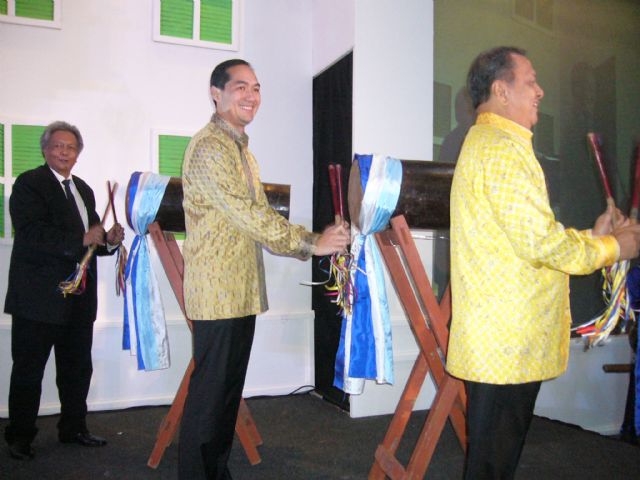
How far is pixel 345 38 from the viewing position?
3547 millimetres

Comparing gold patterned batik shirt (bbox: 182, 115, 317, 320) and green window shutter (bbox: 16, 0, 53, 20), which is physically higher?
green window shutter (bbox: 16, 0, 53, 20)

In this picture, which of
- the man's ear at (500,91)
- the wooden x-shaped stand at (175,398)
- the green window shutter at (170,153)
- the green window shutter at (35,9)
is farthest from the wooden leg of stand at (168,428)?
the green window shutter at (35,9)

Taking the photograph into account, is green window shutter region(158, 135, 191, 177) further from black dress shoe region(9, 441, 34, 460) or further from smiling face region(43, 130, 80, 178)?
black dress shoe region(9, 441, 34, 460)

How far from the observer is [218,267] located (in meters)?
1.89

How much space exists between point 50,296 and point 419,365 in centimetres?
177

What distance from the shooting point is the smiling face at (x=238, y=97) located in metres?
2.00

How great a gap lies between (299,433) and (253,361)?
2.68 feet

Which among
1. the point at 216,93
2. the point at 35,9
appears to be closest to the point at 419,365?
the point at 216,93

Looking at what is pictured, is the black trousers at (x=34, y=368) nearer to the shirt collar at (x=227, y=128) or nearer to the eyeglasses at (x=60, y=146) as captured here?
the eyeglasses at (x=60, y=146)

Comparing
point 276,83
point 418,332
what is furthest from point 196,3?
point 418,332

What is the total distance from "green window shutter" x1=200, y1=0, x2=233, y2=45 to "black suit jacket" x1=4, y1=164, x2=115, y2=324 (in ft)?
5.06

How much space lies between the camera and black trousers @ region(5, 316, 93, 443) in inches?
105

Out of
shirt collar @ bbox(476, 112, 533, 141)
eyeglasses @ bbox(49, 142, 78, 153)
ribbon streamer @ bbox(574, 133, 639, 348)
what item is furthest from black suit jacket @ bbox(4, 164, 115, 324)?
ribbon streamer @ bbox(574, 133, 639, 348)

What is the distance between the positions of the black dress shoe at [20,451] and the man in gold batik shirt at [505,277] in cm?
216
